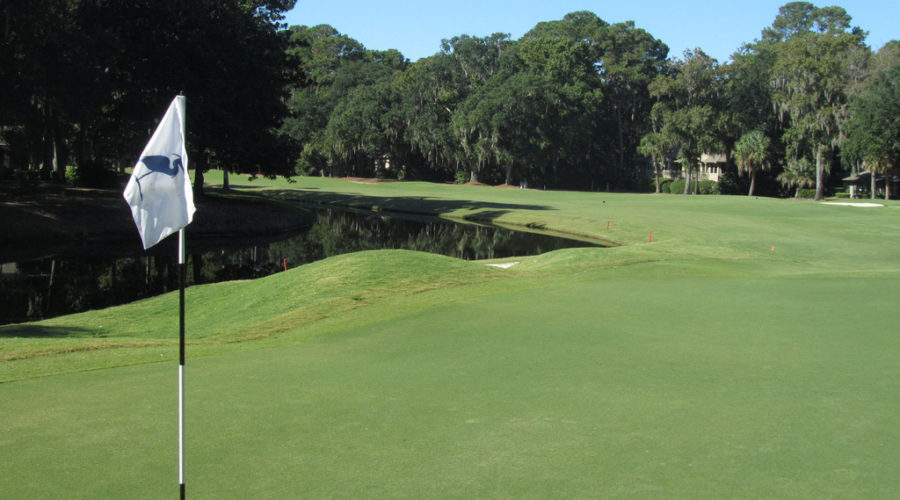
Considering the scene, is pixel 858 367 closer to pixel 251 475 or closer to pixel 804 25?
pixel 251 475

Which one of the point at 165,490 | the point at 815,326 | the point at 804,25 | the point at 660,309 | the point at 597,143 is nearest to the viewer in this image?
the point at 165,490

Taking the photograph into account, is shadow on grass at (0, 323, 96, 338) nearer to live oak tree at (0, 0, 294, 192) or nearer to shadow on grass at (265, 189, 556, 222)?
live oak tree at (0, 0, 294, 192)

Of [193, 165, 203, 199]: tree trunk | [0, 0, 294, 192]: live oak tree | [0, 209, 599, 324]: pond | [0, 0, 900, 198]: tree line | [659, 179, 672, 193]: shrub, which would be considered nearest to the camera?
[0, 209, 599, 324]: pond

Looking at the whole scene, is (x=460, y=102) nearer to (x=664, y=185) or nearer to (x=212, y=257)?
(x=664, y=185)

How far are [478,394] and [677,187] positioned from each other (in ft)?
279

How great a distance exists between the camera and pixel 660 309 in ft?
48.5

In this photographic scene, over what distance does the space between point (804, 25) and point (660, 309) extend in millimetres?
162047

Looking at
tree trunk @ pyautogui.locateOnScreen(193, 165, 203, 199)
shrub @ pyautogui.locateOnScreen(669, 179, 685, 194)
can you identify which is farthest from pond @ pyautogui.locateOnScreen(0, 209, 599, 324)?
shrub @ pyautogui.locateOnScreen(669, 179, 685, 194)

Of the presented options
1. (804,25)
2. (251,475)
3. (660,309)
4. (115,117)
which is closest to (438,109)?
(115,117)

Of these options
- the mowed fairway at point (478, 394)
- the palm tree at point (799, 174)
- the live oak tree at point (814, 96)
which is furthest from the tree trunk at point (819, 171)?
the mowed fairway at point (478, 394)

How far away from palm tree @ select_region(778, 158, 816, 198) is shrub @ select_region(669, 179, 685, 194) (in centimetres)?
1209

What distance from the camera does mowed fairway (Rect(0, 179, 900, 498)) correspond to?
6078 mm

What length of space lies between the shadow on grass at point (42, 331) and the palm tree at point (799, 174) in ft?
245

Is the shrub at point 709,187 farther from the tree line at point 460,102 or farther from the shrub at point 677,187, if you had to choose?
the shrub at point 677,187
